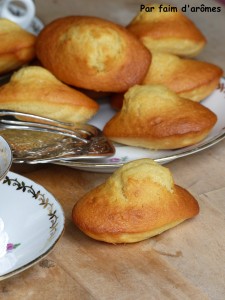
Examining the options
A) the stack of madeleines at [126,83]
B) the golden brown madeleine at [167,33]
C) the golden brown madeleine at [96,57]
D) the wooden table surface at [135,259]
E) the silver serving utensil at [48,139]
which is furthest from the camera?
the golden brown madeleine at [167,33]

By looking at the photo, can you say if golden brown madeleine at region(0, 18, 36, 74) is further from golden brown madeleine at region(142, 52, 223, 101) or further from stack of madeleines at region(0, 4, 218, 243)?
golden brown madeleine at region(142, 52, 223, 101)

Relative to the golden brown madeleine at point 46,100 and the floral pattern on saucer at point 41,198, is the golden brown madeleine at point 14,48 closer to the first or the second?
the golden brown madeleine at point 46,100

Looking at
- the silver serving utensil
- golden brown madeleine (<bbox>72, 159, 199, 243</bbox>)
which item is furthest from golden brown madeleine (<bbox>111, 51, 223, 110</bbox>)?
golden brown madeleine (<bbox>72, 159, 199, 243</bbox>)

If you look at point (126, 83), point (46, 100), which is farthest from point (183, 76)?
point (46, 100)

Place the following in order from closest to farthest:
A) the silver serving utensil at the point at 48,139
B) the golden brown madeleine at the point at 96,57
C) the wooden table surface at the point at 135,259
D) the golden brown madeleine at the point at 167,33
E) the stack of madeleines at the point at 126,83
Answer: the wooden table surface at the point at 135,259, the stack of madeleines at the point at 126,83, the silver serving utensil at the point at 48,139, the golden brown madeleine at the point at 96,57, the golden brown madeleine at the point at 167,33

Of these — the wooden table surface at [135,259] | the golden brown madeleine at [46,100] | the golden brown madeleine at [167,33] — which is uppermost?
Answer: the golden brown madeleine at [167,33]

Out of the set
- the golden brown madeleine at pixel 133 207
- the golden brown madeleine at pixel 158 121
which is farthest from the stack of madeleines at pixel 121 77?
the golden brown madeleine at pixel 133 207

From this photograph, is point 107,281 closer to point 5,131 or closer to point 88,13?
point 5,131
